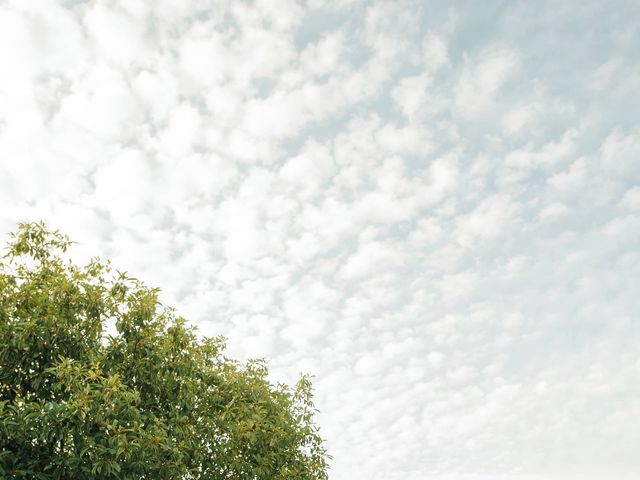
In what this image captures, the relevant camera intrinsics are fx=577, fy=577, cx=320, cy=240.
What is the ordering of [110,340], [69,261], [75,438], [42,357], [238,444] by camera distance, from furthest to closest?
[238,444], [69,261], [110,340], [42,357], [75,438]

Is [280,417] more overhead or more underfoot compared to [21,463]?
more overhead

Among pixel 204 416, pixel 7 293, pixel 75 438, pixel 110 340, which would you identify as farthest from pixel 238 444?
pixel 7 293

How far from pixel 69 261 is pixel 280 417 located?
8.30 metres

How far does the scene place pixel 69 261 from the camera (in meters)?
16.5

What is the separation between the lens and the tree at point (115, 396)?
12.4 metres

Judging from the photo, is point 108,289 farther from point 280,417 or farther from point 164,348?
point 280,417

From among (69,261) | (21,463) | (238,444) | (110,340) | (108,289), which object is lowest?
(21,463)

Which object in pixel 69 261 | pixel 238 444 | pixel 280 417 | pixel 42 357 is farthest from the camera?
pixel 280 417

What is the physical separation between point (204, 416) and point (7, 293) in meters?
6.87

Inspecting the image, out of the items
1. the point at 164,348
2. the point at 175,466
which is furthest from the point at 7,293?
the point at 175,466

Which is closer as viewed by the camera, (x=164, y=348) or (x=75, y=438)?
(x=75, y=438)

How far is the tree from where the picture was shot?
40.7 feet

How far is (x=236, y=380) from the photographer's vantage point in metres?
19.5

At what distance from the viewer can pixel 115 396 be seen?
498 inches
